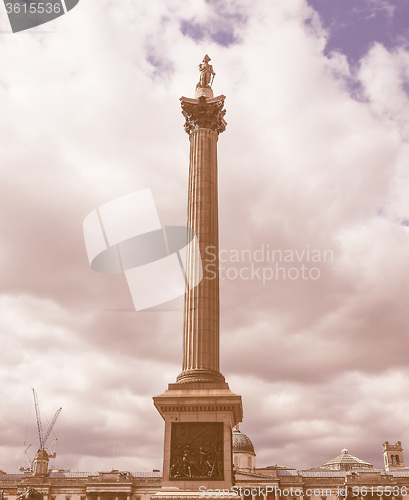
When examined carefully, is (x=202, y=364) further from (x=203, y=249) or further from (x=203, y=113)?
(x=203, y=113)

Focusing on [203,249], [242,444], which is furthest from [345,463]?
[203,249]

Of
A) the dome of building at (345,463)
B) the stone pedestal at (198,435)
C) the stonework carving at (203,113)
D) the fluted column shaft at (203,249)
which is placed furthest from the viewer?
the dome of building at (345,463)

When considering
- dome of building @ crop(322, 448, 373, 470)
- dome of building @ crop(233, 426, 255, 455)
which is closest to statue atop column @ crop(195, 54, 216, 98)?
dome of building @ crop(233, 426, 255, 455)

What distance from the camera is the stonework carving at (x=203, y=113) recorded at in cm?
4884

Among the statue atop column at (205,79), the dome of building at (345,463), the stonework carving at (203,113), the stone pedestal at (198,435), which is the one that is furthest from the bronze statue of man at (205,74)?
the dome of building at (345,463)

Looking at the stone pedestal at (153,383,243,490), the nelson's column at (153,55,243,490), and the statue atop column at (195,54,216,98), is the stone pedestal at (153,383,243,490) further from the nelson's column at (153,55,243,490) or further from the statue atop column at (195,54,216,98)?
the statue atop column at (195,54,216,98)

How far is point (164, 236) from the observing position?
53.2 meters

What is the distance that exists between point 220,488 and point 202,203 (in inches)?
875

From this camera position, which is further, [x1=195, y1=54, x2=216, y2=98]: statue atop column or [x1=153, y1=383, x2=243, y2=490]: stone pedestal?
[x1=195, y1=54, x2=216, y2=98]: statue atop column

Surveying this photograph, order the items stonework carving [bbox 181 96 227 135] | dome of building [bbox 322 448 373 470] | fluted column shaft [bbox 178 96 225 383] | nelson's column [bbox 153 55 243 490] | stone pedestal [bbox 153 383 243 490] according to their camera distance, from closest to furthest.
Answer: stone pedestal [bbox 153 383 243 490], nelson's column [bbox 153 55 243 490], fluted column shaft [bbox 178 96 225 383], stonework carving [bbox 181 96 227 135], dome of building [bbox 322 448 373 470]

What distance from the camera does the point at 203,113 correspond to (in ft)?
160

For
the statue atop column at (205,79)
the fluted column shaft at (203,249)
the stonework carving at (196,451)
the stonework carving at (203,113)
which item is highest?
the statue atop column at (205,79)

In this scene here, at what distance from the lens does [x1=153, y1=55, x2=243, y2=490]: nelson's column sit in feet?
111

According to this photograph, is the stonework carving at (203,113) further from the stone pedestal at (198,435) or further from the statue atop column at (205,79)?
the stone pedestal at (198,435)
